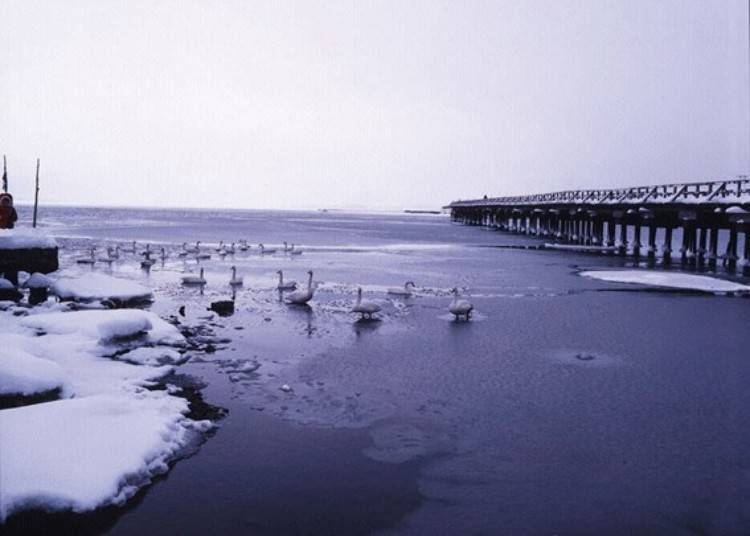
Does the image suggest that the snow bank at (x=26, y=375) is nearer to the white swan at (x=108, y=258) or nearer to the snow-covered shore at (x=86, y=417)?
the snow-covered shore at (x=86, y=417)

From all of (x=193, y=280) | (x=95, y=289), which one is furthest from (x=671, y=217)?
(x=95, y=289)

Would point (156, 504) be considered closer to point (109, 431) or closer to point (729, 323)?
point (109, 431)

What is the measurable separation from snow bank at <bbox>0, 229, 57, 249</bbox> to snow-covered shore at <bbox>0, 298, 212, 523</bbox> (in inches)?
159

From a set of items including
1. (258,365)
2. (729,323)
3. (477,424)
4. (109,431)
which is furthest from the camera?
(729,323)

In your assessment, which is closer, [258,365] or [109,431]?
[109,431]

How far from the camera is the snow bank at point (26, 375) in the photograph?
9460mm

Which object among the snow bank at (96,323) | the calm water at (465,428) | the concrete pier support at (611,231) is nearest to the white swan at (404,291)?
the calm water at (465,428)

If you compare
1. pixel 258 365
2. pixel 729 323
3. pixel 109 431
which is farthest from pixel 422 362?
pixel 729 323

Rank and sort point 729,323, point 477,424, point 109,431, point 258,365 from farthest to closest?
point 729,323 < point 258,365 < point 477,424 < point 109,431

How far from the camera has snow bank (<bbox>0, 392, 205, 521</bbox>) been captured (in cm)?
708

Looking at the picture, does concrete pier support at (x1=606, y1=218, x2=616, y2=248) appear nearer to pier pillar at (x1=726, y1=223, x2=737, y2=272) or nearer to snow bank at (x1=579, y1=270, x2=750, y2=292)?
pier pillar at (x1=726, y1=223, x2=737, y2=272)

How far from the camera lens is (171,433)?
30.5ft

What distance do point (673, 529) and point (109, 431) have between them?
695 cm

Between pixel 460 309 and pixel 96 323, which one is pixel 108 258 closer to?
pixel 96 323
